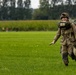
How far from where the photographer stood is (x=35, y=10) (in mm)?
159250

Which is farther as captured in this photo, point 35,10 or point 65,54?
point 35,10

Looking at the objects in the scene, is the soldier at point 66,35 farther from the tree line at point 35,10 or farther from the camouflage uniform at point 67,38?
the tree line at point 35,10

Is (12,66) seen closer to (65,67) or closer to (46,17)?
(65,67)

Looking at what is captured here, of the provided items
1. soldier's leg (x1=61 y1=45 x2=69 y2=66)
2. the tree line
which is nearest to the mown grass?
the tree line

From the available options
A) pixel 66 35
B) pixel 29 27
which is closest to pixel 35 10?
pixel 29 27

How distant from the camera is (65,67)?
45.2 ft

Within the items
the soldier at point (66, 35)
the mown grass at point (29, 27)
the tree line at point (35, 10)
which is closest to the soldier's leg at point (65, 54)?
the soldier at point (66, 35)

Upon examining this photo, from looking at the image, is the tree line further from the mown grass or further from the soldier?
the soldier

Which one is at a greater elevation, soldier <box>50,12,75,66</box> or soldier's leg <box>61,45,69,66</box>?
soldier <box>50,12,75,66</box>

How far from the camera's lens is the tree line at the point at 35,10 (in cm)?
14475

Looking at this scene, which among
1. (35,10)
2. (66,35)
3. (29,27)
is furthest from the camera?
(35,10)

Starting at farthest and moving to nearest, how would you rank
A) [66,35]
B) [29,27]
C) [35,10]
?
[35,10], [29,27], [66,35]

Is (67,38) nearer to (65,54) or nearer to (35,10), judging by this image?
(65,54)

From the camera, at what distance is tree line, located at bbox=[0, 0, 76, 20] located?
14475cm
